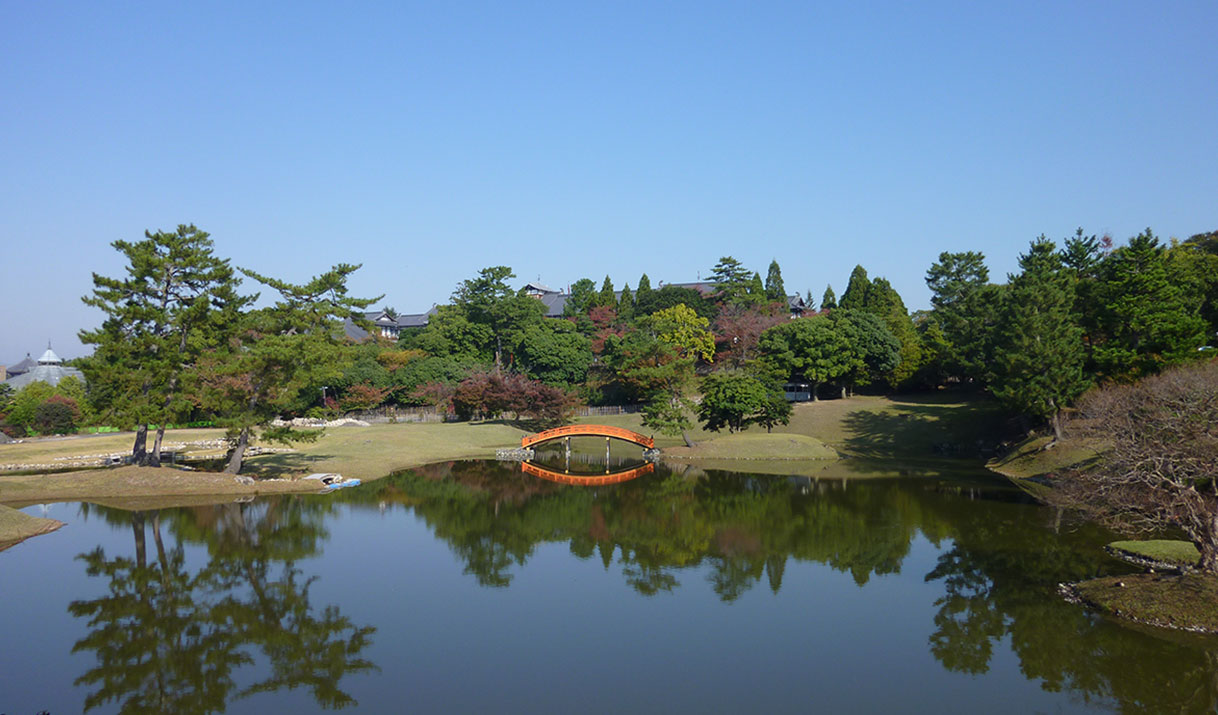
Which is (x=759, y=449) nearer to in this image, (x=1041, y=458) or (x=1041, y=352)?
(x=1041, y=458)

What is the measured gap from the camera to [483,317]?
70000 millimetres

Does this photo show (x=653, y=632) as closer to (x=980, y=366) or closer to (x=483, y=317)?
(x=980, y=366)

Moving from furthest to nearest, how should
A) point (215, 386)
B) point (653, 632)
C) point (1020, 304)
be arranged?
point (1020, 304)
point (215, 386)
point (653, 632)

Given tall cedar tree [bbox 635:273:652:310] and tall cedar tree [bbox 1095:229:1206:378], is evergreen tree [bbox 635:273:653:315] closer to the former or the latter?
tall cedar tree [bbox 635:273:652:310]

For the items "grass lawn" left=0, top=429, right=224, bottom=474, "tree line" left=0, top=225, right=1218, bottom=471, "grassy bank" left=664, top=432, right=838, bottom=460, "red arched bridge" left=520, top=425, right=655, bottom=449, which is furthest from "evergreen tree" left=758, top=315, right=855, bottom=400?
"grass lawn" left=0, top=429, right=224, bottom=474

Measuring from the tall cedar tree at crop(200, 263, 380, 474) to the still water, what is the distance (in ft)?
16.7

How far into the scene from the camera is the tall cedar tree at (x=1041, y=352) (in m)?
38.1

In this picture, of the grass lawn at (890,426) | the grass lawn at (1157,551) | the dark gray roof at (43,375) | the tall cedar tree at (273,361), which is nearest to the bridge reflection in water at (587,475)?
the grass lawn at (890,426)

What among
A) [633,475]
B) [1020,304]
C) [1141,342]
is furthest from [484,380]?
[1141,342]

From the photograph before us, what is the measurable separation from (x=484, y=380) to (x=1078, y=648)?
4540cm

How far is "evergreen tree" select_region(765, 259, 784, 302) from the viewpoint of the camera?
305 feet

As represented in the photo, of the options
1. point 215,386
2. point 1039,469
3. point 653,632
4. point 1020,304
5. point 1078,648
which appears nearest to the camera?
point 1078,648

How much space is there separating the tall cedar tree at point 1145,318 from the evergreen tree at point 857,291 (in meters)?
35.0

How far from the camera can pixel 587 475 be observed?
42.7 m
